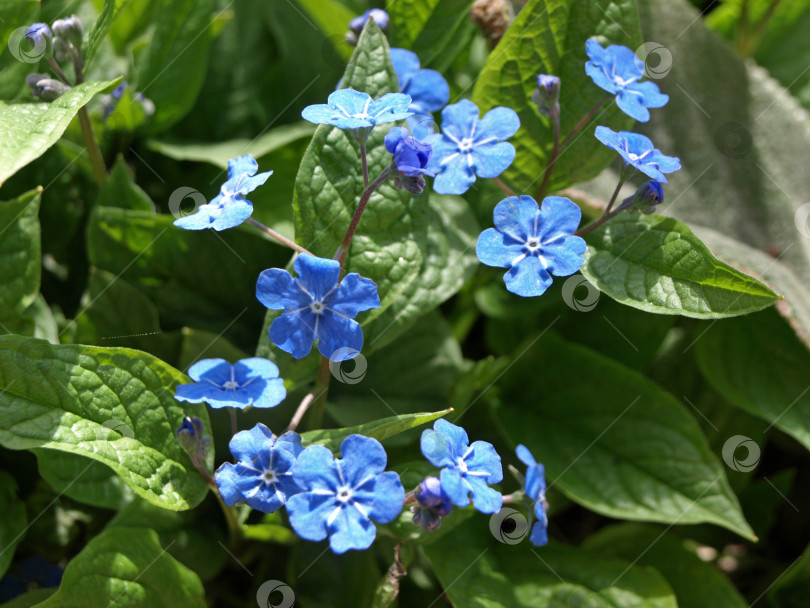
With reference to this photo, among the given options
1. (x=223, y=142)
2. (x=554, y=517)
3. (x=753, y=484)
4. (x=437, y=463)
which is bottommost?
(x=554, y=517)

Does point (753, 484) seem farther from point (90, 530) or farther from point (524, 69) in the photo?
point (90, 530)

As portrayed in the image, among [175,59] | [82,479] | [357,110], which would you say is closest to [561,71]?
[357,110]

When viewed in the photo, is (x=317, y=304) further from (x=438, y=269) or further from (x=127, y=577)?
(x=127, y=577)

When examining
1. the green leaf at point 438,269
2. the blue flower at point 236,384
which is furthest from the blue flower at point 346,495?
the green leaf at point 438,269

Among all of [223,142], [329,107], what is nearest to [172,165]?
[223,142]

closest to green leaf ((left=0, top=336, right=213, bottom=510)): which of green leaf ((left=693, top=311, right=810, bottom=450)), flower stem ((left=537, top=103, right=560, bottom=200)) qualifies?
flower stem ((left=537, top=103, right=560, bottom=200))

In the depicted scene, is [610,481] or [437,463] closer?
[437,463]

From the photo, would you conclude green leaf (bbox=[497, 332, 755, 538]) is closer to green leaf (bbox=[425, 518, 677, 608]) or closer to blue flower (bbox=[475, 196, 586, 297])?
green leaf (bbox=[425, 518, 677, 608])

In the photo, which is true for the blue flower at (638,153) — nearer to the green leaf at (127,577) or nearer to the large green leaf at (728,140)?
the large green leaf at (728,140)
